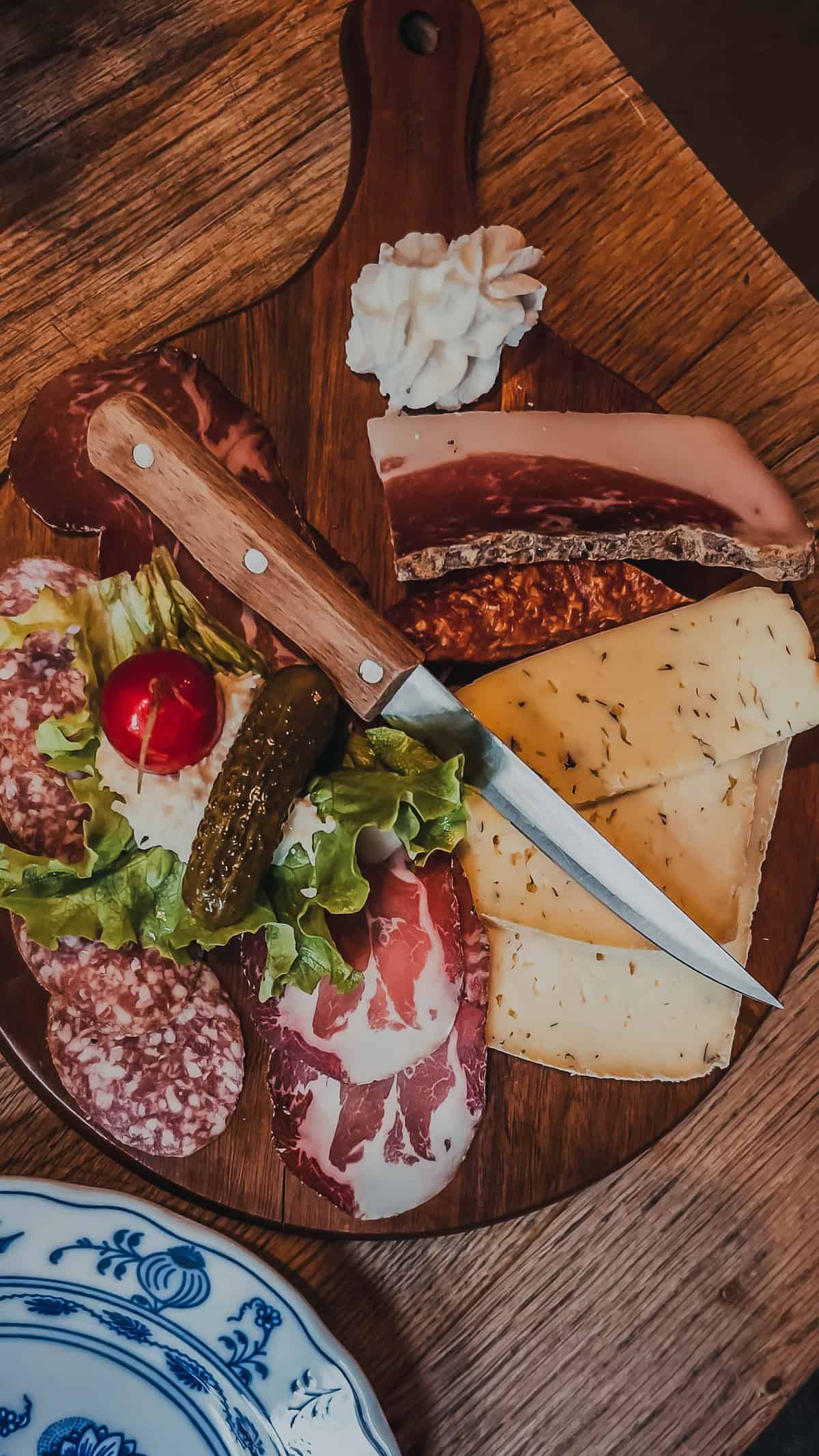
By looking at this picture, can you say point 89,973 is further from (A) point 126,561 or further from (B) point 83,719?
(A) point 126,561

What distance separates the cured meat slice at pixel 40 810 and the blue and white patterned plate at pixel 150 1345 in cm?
45

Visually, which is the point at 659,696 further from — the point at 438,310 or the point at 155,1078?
the point at 155,1078

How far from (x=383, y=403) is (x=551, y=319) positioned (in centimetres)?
35

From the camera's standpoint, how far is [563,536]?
142 cm

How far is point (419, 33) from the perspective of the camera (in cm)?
153

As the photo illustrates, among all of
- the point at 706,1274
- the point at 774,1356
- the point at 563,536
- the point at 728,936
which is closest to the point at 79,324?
the point at 563,536

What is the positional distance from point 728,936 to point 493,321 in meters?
0.94

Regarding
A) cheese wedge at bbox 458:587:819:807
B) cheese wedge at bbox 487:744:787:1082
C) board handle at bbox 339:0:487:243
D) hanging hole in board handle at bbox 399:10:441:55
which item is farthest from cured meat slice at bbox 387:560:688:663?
hanging hole in board handle at bbox 399:10:441:55

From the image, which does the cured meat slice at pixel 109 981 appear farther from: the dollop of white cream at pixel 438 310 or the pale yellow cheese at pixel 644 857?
the dollop of white cream at pixel 438 310

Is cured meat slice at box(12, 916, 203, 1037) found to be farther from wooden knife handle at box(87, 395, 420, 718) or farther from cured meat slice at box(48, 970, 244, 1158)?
wooden knife handle at box(87, 395, 420, 718)

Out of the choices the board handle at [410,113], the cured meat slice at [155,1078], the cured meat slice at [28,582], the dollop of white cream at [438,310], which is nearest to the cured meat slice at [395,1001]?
the cured meat slice at [155,1078]

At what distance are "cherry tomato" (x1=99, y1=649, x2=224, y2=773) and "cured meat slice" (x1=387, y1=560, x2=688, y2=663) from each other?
0.29m

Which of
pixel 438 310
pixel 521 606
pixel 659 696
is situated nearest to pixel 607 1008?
pixel 659 696

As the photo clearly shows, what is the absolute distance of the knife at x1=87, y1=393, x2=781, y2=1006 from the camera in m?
1.33
